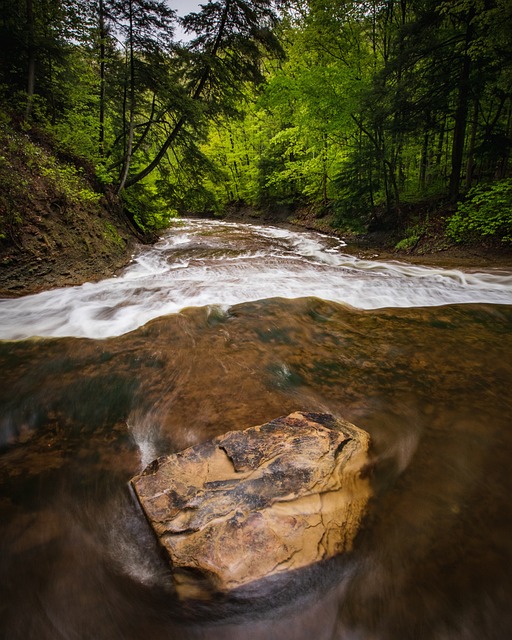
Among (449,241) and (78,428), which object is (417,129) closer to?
(449,241)

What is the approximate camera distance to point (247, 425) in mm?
2240

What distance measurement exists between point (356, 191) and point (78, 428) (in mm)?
11292

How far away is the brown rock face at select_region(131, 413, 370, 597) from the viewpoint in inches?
50.9

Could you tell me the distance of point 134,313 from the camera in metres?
4.45

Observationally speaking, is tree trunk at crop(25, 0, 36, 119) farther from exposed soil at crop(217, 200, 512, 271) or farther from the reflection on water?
exposed soil at crop(217, 200, 512, 271)

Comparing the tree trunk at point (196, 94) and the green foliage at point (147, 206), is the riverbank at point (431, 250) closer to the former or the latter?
the tree trunk at point (196, 94)

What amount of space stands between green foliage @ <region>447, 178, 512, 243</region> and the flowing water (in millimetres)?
3159

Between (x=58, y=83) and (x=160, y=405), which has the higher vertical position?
(x=58, y=83)

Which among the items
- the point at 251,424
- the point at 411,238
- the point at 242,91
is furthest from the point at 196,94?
the point at 251,424

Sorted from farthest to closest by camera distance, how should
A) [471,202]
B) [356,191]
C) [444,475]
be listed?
1. [356,191]
2. [471,202]
3. [444,475]

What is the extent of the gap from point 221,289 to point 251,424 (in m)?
3.73

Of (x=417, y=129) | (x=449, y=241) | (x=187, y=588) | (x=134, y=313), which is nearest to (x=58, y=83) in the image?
(x=134, y=313)

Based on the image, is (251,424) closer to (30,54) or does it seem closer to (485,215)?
(485,215)

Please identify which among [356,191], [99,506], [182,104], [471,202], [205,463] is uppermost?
[182,104]
